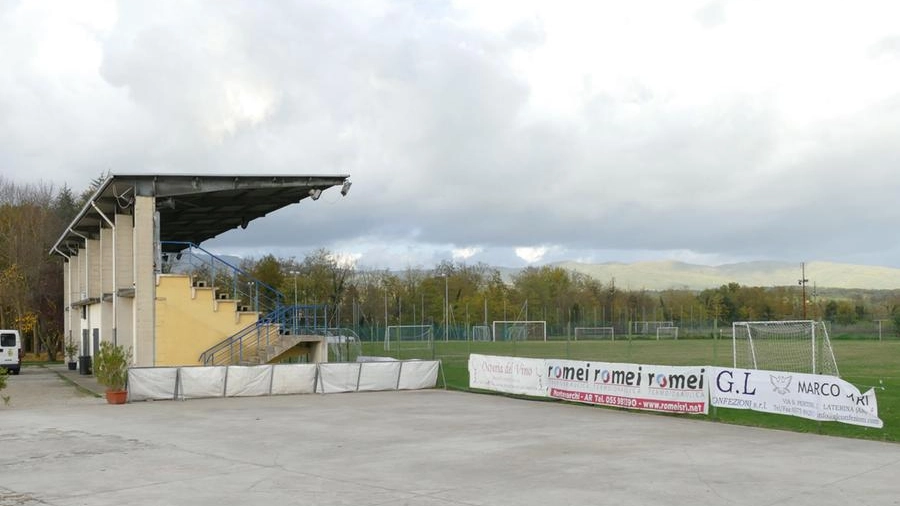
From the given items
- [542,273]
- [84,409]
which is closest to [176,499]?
[84,409]

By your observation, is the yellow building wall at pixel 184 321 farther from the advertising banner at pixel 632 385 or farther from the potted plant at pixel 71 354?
the potted plant at pixel 71 354

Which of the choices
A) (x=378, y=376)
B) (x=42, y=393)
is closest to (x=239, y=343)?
(x=378, y=376)

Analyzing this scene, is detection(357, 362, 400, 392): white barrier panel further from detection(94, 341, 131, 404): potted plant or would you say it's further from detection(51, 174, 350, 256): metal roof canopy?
detection(94, 341, 131, 404): potted plant

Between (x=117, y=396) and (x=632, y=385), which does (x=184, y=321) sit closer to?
(x=117, y=396)

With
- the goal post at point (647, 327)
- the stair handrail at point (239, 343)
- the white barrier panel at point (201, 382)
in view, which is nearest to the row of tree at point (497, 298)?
the goal post at point (647, 327)

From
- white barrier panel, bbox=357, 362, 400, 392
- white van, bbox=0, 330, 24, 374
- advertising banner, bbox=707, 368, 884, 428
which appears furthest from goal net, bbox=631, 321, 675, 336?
advertising banner, bbox=707, 368, 884, 428

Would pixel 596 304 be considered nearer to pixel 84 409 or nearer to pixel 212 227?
pixel 212 227

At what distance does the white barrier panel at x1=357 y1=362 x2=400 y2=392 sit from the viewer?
94.8ft

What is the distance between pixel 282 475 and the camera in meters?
13.0

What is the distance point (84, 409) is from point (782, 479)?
61.2 feet

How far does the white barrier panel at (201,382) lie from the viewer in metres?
26.2

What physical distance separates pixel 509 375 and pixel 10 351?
2906 centimetres

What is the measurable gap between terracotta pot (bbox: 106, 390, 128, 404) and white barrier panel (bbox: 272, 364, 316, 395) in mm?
4533

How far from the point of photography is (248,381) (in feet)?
89.2
